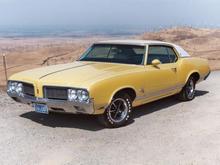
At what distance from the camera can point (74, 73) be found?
7.08 metres

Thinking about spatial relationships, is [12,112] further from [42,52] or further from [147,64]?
[42,52]

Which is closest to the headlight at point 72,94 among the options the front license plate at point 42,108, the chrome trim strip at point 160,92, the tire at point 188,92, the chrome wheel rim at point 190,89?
the front license plate at point 42,108

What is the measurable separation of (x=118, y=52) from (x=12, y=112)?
7.76 feet

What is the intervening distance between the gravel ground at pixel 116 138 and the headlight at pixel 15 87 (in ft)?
1.83

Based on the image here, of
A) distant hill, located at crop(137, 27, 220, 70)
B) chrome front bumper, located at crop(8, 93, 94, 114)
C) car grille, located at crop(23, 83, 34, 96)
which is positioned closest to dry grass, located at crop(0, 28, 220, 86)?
distant hill, located at crop(137, 27, 220, 70)

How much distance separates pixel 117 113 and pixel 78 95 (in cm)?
94

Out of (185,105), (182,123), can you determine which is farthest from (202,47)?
(182,123)

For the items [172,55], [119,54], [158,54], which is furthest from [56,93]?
[172,55]

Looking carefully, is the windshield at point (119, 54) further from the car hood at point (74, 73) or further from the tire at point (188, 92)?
the tire at point (188, 92)

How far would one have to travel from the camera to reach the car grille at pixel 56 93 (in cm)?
666

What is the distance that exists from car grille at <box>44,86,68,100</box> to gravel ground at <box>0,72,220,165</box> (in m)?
0.56

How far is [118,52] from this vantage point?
8.20 meters

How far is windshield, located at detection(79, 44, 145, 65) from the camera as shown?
26.2ft

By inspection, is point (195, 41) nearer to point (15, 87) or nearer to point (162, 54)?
point (162, 54)
